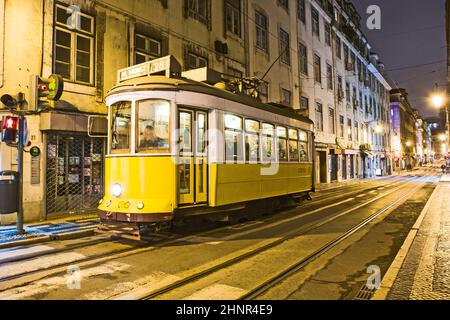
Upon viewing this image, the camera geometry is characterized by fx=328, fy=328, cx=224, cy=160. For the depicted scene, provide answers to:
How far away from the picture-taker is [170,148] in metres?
7.18

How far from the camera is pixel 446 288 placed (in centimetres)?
448

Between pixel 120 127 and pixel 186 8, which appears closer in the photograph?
pixel 120 127

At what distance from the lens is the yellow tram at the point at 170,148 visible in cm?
708

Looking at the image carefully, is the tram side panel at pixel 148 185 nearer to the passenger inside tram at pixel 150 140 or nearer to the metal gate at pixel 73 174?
the passenger inside tram at pixel 150 140

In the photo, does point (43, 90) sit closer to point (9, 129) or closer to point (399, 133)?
point (9, 129)

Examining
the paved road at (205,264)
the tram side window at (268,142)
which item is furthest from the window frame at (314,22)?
the paved road at (205,264)

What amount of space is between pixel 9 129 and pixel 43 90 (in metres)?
1.29

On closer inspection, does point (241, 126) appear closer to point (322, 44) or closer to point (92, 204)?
point (92, 204)

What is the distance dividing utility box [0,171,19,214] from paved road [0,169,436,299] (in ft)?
5.20

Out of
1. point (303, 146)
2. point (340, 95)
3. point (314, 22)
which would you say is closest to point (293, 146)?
point (303, 146)

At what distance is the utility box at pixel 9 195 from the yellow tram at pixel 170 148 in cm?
238

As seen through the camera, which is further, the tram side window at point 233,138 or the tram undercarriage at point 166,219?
the tram side window at point 233,138

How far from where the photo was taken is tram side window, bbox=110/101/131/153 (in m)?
7.38
